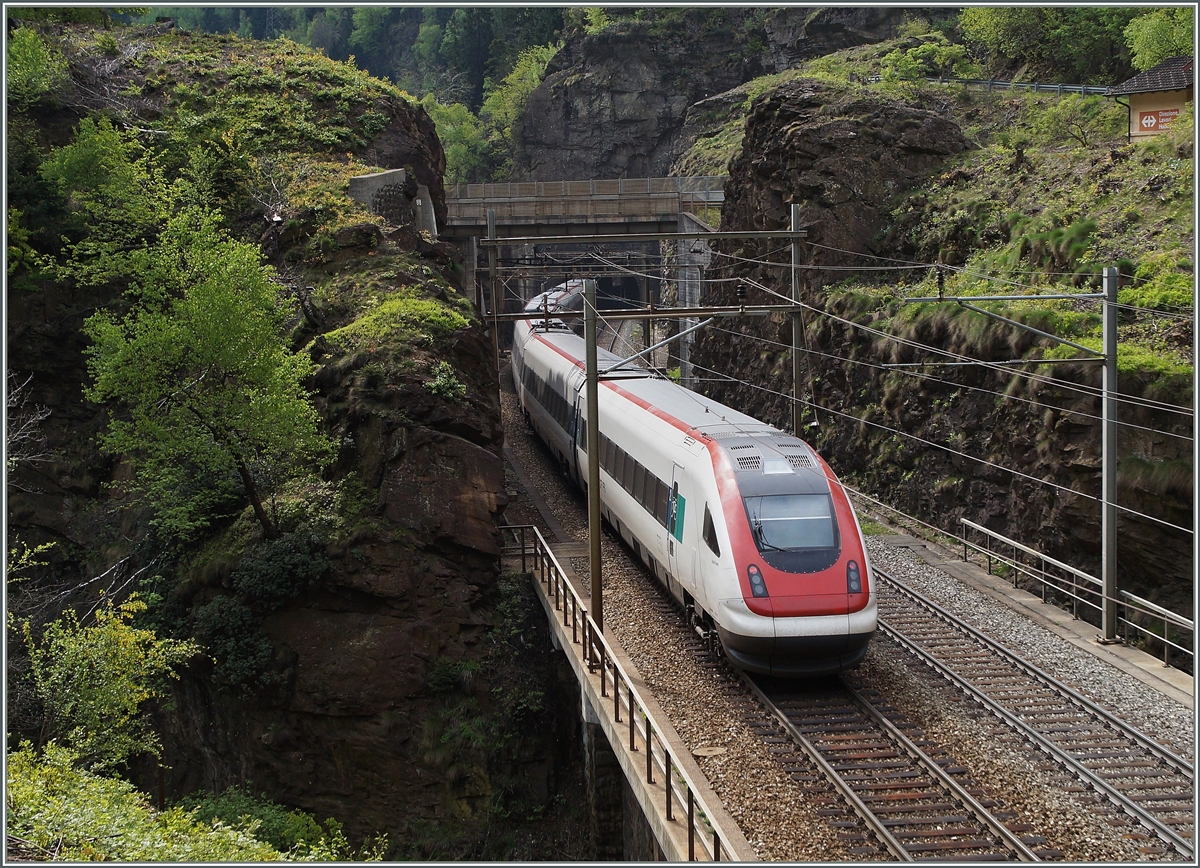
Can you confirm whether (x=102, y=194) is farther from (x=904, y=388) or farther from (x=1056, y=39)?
(x=1056, y=39)

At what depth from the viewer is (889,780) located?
38.4ft

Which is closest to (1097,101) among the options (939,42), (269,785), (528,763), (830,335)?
(830,335)

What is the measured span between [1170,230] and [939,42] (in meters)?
37.6

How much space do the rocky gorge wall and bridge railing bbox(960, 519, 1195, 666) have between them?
38 centimetres

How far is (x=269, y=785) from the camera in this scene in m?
17.9

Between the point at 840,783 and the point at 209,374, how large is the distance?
1221 centimetres

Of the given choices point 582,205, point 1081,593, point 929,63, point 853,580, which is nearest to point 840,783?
point 853,580

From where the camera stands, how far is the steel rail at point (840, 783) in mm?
10258

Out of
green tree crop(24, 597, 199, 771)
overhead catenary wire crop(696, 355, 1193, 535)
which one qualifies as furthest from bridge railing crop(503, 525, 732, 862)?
overhead catenary wire crop(696, 355, 1193, 535)

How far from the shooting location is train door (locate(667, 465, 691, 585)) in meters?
15.9

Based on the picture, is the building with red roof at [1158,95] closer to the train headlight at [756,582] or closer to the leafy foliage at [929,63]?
the train headlight at [756,582]

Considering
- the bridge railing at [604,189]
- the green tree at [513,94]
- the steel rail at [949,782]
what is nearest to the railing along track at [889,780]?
the steel rail at [949,782]

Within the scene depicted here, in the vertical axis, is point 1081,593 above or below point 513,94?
below

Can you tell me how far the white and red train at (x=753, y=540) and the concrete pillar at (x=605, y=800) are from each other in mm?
2418
